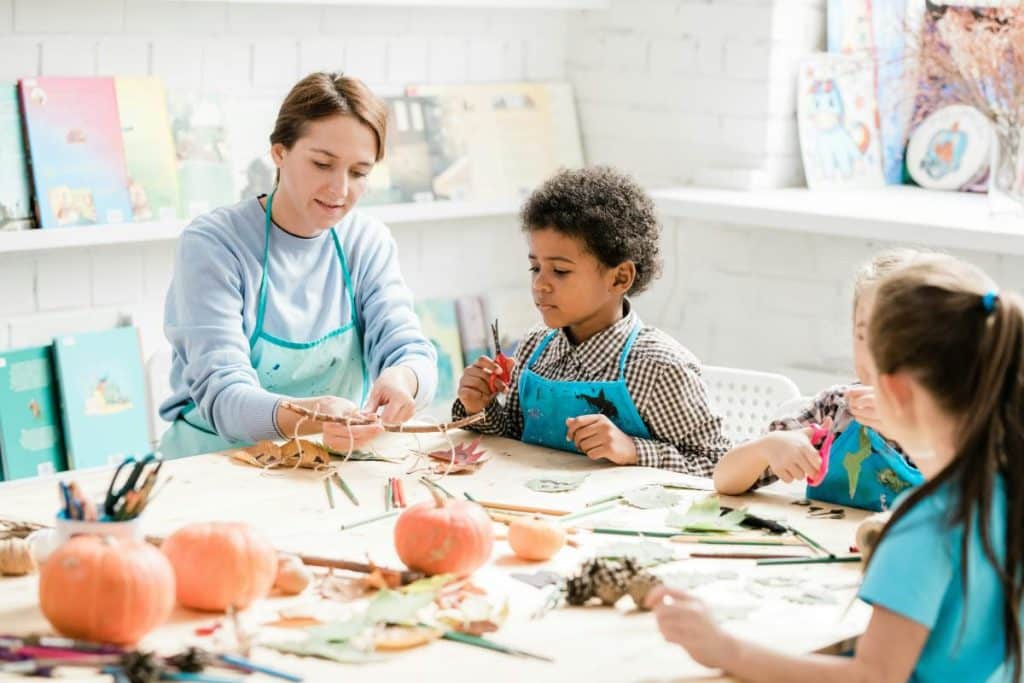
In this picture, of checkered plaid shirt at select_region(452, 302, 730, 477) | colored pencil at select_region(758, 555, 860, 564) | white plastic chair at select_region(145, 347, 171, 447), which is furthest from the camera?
white plastic chair at select_region(145, 347, 171, 447)

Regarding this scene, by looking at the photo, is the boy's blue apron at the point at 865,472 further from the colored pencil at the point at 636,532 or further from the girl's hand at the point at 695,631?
the girl's hand at the point at 695,631

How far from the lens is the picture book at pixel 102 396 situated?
3400mm

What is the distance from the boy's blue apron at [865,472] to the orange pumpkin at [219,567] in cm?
94

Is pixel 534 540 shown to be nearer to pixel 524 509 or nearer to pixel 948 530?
pixel 524 509

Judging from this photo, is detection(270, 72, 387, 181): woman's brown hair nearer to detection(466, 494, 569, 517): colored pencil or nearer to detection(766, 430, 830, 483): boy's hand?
detection(466, 494, 569, 517): colored pencil

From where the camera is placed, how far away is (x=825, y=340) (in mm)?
3906

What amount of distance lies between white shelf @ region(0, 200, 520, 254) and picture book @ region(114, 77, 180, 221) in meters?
0.05

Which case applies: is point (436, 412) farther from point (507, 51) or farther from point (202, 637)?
point (202, 637)

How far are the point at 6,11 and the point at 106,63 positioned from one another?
0.28 m

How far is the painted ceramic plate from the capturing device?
159 inches

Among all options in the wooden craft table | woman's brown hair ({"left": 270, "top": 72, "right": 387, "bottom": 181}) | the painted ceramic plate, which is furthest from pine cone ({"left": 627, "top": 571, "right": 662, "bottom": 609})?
the painted ceramic plate

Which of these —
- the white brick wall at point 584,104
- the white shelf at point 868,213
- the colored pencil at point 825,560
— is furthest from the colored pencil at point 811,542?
the white brick wall at point 584,104

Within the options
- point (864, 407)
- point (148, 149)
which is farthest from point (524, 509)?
point (148, 149)

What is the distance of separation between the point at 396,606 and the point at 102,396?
2.07 m
